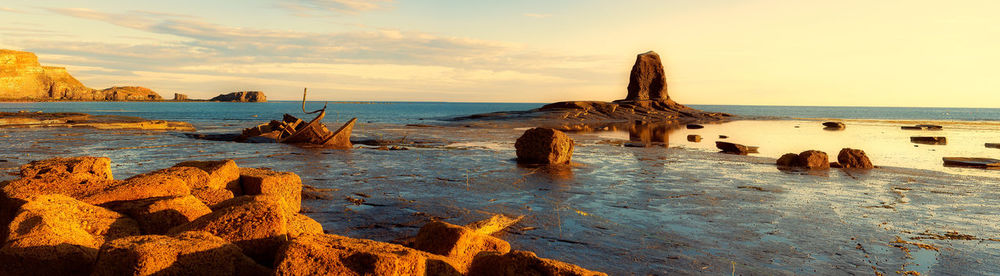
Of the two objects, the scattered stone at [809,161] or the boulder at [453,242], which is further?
the scattered stone at [809,161]

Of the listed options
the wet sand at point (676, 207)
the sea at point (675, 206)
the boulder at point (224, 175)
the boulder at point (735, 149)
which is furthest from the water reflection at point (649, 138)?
the boulder at point (224, 175)

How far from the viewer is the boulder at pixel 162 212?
5.75m

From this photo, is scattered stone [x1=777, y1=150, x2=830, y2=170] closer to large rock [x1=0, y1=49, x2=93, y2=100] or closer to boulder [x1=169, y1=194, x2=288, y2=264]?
boulder [x1=169, y1=194, x2=288, y2=264]

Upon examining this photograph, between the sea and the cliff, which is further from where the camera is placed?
the cliff

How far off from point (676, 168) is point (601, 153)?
187 inches

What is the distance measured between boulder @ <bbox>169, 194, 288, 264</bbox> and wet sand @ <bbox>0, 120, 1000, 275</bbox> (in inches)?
94.0

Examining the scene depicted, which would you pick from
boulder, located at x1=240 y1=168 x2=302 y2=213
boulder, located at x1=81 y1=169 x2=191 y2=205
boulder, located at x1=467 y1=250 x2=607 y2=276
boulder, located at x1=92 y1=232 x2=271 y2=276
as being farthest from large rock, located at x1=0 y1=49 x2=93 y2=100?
boulder, located at x1=467 y1=250 x2=607 y2=276

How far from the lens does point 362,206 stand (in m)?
9.52

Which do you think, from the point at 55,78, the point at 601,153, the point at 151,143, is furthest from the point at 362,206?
the point at 55,78

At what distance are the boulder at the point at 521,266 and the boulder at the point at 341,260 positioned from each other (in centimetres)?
63

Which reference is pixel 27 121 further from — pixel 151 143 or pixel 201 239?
pixel 201 239

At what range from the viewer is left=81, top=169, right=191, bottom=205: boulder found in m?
6.44

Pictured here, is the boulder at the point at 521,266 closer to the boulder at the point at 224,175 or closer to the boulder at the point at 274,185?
the boulder at the point at 274,185

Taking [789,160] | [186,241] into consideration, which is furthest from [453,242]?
[789,160]
